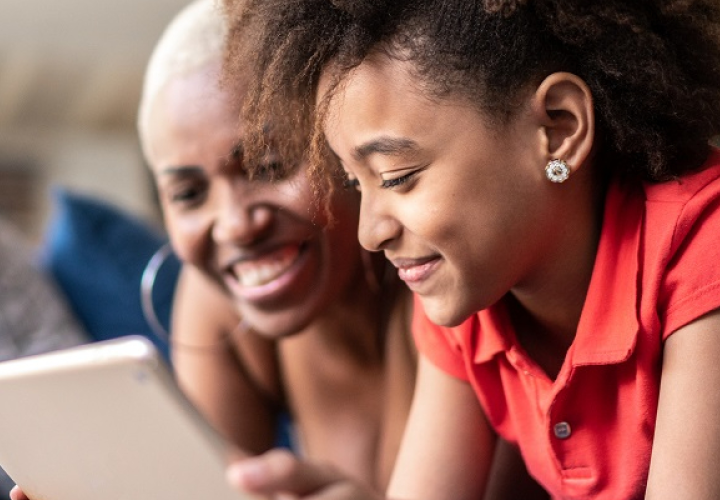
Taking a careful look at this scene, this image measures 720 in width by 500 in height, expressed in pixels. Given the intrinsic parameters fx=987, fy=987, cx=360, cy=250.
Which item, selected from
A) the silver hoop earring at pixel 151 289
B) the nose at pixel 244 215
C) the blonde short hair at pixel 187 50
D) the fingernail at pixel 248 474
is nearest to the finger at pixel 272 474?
the fingernail at pixel 248 474

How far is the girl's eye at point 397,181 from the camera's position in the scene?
732 mm

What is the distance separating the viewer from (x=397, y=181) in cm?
74

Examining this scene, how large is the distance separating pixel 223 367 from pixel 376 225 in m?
0.58

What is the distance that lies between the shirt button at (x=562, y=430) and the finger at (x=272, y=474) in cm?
29

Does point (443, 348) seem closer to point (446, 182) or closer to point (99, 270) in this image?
point (446, 182)

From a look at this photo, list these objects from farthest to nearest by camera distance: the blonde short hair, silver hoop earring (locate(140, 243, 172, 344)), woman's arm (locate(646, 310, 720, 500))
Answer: silver hoop earring (locate(140, 243, 172, 344))
the blonde short hair
woman's arm (locate(646, 310, 720, 500))

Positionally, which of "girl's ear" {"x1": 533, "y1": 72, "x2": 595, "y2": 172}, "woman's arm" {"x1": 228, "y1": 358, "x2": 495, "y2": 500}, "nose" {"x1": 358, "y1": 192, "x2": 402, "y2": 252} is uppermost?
"girl's ear" {"x1": 533, "y1": 72, "x2": 595, "y2": 172}

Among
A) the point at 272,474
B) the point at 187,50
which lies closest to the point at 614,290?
the point at 272,474

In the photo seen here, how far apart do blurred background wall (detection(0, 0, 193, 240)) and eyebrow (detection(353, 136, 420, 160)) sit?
3.26 m

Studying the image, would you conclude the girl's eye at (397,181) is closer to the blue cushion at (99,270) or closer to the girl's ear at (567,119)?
the girl's ear at (567,119)

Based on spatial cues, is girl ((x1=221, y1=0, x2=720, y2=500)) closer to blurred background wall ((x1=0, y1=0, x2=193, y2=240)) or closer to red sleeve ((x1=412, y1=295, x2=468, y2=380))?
red sleeve ((x1=412, y1=295, x2=468, y2=380))

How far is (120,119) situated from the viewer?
213 inches

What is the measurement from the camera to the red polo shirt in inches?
27.9

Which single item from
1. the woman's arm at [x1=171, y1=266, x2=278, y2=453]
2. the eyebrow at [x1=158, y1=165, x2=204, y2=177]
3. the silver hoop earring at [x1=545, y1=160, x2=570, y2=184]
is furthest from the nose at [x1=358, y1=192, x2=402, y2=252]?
the woman's arm at [x1=171, y1=266, x2=278, y2=453]
